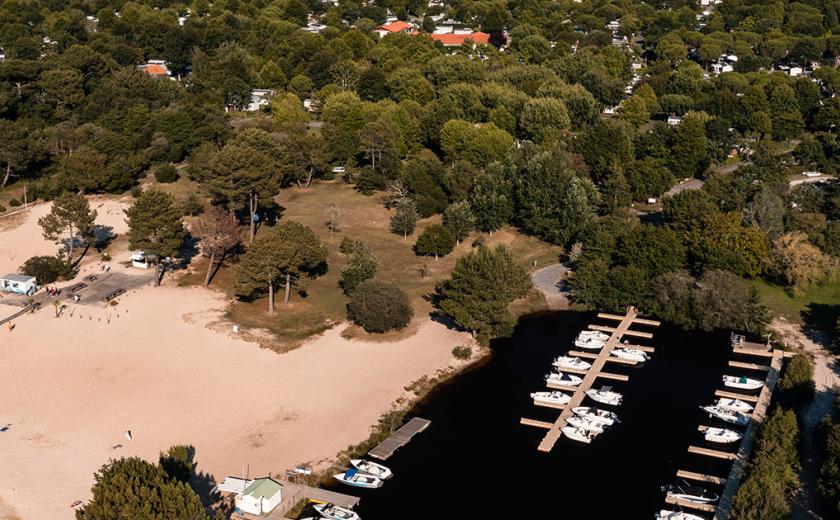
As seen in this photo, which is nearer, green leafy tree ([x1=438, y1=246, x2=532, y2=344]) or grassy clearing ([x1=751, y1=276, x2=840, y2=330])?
green leafy tree ([x1=438, y1=246, x2=532, y2=344])

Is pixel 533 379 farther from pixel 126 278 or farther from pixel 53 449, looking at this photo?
pixel 126 278

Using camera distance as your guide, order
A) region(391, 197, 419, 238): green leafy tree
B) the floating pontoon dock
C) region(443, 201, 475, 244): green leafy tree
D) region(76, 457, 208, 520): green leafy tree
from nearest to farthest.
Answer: region(76, 457, 208, 520): green leafy tree → the floating pontoon dock → region(443, 201, 475, 244): green leafy tree → region(391, 197, 419, 238): green leafy tree

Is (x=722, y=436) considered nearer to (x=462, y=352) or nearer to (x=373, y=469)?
(x=462, y=352)

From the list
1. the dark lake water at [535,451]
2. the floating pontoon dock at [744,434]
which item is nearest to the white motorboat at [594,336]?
the dark lake water at [535,451]

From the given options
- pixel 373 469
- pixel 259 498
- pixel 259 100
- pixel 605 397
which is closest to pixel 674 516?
pixel 605 397

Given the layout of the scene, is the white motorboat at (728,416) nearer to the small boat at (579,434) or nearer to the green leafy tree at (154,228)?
the small boat at (579,434)

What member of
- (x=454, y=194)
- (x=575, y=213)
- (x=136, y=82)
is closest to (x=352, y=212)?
(x=454, y=194)

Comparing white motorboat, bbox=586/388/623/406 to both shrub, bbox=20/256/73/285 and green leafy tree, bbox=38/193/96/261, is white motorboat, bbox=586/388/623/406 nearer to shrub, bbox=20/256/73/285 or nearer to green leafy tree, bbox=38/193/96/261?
shrub, bbox=20/256/73/285

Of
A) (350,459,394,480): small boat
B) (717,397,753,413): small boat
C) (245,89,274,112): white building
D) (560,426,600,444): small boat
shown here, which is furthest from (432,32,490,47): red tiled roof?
(350,459,394,480): small boat
